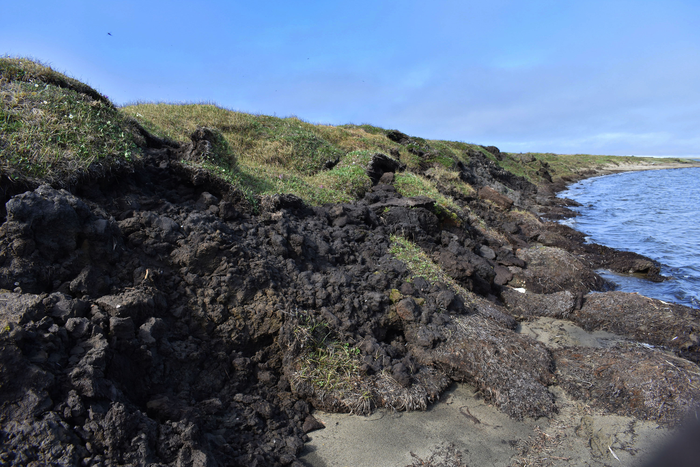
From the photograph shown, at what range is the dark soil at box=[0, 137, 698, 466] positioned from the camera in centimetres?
259

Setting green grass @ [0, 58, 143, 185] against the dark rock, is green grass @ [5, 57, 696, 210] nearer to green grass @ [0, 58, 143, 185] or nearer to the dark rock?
green grass @ [0, 58, 143, 185]

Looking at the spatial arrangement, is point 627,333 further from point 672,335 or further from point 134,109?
point 134,109

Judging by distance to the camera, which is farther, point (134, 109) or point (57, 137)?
point (134, 109)

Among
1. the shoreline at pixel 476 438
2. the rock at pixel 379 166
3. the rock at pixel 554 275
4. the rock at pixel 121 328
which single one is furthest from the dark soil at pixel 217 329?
the rock at pixel 379 166

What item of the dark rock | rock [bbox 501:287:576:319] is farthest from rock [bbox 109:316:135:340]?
the dark rock

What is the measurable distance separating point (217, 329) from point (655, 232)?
18.5 metres

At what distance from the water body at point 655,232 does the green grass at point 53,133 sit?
432 inches

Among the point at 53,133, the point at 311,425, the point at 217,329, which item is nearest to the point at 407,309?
the point at 311,425

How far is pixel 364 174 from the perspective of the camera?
10.8 meters

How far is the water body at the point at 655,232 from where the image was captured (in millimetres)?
9023

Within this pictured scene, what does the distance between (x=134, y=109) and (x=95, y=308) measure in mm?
11244

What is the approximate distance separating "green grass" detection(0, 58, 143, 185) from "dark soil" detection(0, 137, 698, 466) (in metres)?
0.29

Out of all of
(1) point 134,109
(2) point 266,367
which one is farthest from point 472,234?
(1) point 134,109

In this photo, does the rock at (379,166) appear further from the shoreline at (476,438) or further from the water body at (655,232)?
the shoreline at (476,438)
